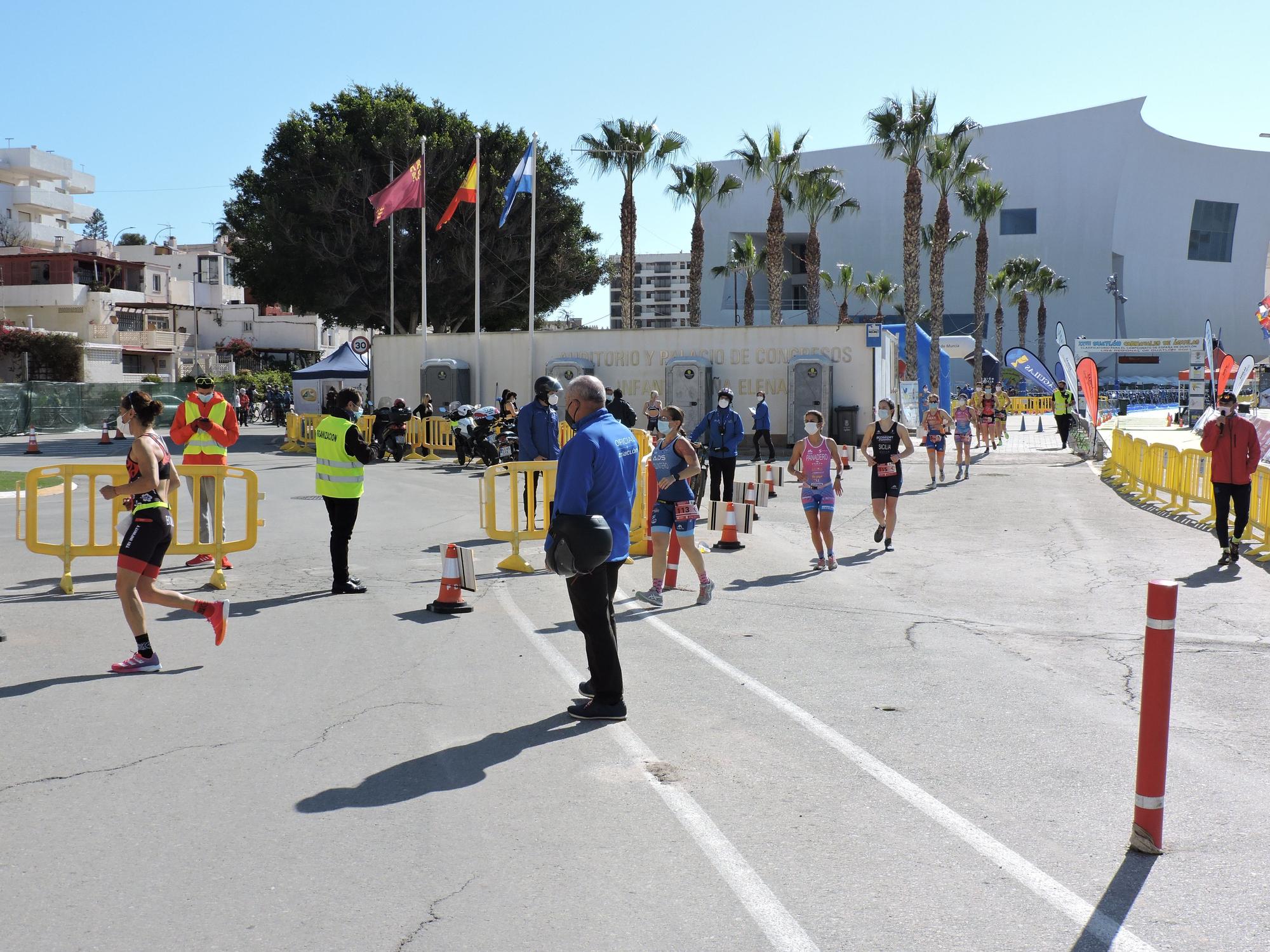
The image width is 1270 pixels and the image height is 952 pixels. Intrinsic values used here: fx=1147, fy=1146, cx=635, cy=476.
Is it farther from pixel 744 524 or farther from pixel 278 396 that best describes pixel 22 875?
pixel 278 396

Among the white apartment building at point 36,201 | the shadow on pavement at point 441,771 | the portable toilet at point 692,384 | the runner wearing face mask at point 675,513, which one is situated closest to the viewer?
the shadow on pavement at point 441,771

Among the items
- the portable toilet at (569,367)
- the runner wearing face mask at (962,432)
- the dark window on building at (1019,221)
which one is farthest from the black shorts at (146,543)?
→ the dark window on building at (1019,221)

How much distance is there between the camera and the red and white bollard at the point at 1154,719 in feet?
13.3

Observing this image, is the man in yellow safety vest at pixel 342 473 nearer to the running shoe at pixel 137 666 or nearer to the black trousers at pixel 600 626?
the running shoe at pixel 137 666

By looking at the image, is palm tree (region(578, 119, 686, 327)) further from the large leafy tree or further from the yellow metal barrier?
the yellow metal barrier

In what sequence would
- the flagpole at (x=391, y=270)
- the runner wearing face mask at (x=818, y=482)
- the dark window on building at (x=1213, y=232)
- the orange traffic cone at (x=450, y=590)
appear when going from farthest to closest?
the dark window on building at (x=1213, y=232), the flagpole at (x=391, y=270), the runner wearing face mask at (x=818, y=482), the orange traffic cone at (x=450, y=590)

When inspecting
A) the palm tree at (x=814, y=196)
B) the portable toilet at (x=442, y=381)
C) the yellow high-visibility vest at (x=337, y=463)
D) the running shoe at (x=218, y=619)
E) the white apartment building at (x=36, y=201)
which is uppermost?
the white apartment building at (x=36, y=201)

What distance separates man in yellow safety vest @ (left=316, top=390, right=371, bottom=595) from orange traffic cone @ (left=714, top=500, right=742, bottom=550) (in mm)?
4628

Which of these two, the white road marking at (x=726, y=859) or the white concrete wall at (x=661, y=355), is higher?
the white concrete wall at (x=661, y=355)

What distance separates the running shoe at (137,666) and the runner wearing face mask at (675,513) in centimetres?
392

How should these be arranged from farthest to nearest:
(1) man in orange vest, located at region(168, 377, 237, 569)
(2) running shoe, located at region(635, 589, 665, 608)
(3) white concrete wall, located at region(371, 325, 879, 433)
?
(3) white concrete wall, located at region(371, 325, 879, 433) < (1) man in orange vest, located at region(168, 377, 237, 569) < (2) running shoe, located at region(635, 589, 665, 608)

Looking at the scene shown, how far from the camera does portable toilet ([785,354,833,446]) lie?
100 ft

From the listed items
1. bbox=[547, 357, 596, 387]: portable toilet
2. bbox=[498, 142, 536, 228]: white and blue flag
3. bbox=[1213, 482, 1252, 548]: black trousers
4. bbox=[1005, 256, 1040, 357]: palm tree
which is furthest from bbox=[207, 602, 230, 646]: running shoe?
bbox=[1005, 256, 1040, 357]: palm tree

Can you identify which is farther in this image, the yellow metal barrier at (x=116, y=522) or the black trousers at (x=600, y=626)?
the yellow metal barrier at (x=116, y=522)
